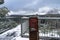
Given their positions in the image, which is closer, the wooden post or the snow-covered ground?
the wooden post

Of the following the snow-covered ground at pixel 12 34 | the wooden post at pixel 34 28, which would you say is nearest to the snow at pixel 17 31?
the snow-covered ground at pixel 12 34

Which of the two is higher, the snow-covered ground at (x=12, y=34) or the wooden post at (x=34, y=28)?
the wooden post at (x=34, y=28)

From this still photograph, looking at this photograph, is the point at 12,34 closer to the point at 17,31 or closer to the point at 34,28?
the point at 17,31

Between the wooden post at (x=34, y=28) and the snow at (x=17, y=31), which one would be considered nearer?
the wooden post at (x=34, y=28)

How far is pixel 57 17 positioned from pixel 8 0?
1245mm

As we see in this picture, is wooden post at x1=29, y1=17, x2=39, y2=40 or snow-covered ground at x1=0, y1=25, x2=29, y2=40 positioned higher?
wooden post at x1=29, y1=17, x2=39, y2=40

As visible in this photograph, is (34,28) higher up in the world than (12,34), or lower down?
higher up

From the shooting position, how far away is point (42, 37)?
3.62m

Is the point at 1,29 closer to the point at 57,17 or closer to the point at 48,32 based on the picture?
the point at 48,32

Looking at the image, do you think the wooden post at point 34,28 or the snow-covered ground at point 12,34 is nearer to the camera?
the wooden post at point 34,28

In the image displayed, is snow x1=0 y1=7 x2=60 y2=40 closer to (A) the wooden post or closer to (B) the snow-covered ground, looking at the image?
(B) the snow-covered ground

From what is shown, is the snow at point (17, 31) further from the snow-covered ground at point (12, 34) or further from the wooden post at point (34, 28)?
the wooden post at point (34, 28)

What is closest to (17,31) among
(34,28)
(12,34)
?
(12,34)

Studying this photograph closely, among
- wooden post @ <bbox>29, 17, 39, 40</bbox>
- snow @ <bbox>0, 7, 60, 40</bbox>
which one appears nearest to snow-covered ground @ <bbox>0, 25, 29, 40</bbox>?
snow @ <bbox>0, 7, 60, 40</bbox>
